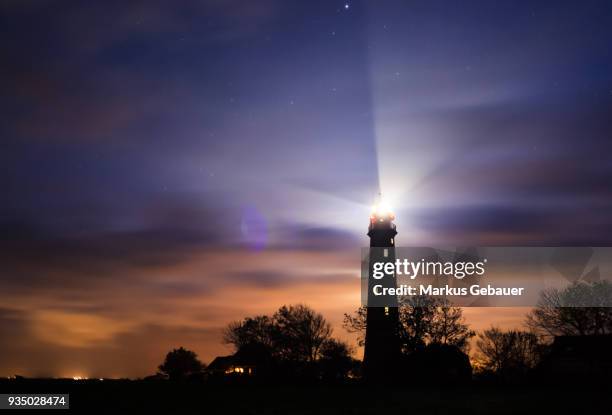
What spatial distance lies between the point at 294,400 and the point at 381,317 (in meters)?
28.8

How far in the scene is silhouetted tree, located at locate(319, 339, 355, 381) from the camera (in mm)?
69750

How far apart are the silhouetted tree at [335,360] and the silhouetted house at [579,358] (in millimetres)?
22165

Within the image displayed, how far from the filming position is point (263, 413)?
92.9 feet

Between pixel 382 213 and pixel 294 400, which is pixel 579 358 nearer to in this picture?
pixel 382 213

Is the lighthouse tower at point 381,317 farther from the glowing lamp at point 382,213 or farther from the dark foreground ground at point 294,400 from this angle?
the dark foreground ground at point 294,400

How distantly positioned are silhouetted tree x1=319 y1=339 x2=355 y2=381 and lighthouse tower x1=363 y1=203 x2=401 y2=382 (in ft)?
22.0

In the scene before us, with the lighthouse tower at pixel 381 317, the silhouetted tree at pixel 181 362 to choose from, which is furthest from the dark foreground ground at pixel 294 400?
the silhouetted tree at pixel 181 362

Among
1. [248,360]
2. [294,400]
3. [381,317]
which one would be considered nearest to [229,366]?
[248,360]

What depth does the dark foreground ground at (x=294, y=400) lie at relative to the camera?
29219 mm

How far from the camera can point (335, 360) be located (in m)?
73.8

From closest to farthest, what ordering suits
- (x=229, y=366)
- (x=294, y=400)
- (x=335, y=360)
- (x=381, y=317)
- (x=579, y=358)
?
1. (x=294, y=400)
2. (x=381, y=317)
3. (x=579, y=358)
4. (x=335, y=360)
5. (x=229, y=366)

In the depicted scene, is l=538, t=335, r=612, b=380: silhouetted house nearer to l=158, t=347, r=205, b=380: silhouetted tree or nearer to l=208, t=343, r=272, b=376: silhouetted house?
l=208, t=343, r=272, b=376: silhouetted house

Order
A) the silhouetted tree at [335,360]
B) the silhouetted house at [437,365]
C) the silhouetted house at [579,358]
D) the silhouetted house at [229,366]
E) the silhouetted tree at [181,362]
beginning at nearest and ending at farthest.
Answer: the silhouetted house at [437,365]
the silhouetted house at [579,358]
the silhouetted tree at [335,360]
the silhouetted house at [229,366]
the silhouetted tree at [181,362]

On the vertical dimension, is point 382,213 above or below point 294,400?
above
